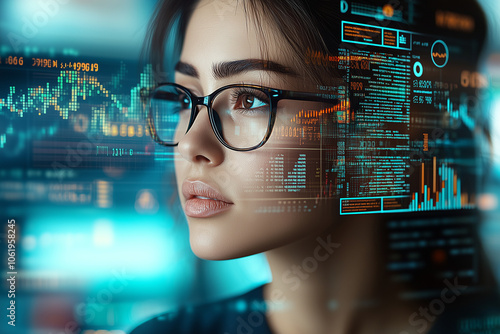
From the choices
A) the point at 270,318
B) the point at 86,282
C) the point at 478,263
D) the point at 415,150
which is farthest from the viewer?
the point at 478,263

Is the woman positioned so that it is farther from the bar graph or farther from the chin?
the bar graph

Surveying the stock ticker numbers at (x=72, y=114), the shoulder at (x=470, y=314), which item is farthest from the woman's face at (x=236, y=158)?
the shoulder at (x=470, y=314)

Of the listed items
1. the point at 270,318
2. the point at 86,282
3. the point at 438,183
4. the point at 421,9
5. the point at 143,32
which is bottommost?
the point at 270,318

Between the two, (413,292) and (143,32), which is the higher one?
(143,32)

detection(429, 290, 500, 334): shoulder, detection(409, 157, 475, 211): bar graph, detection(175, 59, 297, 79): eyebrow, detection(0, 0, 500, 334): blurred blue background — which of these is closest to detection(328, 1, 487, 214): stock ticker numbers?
detection(409, 157, 475, 211): bar graph

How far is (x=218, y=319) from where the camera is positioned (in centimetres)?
97

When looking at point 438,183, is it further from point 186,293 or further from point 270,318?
point 186,293

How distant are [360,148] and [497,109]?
521mm

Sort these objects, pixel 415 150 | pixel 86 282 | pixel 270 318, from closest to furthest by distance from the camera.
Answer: pixel 86 282 → pixel 270 318 → pixel 415 150

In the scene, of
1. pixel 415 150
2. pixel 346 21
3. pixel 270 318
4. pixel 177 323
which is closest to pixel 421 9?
pixel 346 21

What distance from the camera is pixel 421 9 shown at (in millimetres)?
1173

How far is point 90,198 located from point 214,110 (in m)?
0.31

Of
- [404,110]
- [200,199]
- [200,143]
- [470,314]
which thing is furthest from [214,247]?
[470,314]

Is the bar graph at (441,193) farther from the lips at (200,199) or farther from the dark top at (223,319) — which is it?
the lips at (200,199)
